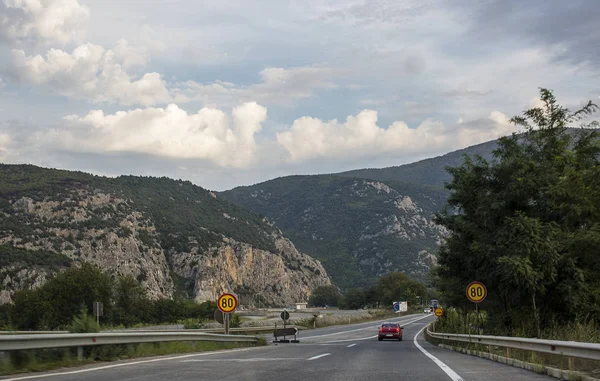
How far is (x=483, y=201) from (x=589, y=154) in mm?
5390

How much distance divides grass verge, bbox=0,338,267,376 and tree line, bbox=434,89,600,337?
44.4ft

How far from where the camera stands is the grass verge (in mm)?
11695

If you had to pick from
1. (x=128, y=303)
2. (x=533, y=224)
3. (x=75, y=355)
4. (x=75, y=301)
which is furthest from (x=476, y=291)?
(x=128, y=303)

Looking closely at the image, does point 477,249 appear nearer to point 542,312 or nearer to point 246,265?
point 542,312

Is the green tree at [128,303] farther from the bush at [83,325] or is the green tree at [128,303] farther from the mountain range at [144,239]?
the bush at [83,325]

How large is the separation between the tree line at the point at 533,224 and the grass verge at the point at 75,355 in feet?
44.4

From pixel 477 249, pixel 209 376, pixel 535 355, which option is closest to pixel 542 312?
pixel 477 249

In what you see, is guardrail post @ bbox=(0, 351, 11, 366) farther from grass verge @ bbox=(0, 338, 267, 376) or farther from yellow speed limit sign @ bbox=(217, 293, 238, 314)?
yellow speed limit sign @ bbox=(217, 293, 238, 314)

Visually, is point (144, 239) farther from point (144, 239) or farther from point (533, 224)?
point (533, 224)

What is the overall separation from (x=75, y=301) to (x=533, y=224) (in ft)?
239

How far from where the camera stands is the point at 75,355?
1388cm

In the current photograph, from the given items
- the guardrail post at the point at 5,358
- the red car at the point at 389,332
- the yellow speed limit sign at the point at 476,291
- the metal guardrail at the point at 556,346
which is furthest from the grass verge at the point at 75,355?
the red car at the point at 389,332

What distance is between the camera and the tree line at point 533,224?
994 inches

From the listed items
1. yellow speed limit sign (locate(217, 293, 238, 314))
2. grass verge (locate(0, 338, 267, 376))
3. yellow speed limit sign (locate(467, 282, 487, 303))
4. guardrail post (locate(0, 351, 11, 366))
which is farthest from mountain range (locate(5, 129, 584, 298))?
guardrail post (locate(0, 351, 11, 366))
